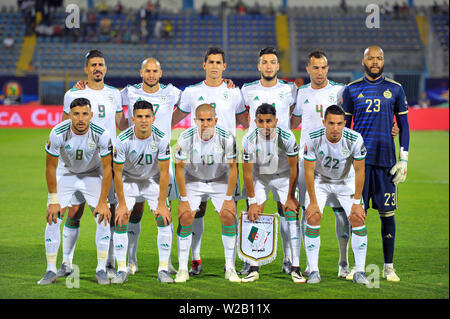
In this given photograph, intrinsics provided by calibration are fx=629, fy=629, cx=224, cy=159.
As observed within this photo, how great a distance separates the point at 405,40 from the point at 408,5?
17.5ft

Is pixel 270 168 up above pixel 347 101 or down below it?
below

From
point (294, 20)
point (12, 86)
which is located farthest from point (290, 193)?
point (294, 20)

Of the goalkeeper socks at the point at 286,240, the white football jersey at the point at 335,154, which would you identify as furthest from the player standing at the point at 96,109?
the white football jersey at the point at 335,154

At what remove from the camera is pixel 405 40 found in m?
26.5

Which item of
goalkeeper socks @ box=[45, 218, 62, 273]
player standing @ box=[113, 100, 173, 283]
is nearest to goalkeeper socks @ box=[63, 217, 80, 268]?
goalkeeper socks @ box=[45, 218, 62, 273]

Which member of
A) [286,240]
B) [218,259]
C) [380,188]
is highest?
[380,188]

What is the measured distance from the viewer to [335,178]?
5762 mm

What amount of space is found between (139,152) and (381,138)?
2280 millimetres

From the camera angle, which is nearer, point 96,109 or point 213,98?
point 96,109

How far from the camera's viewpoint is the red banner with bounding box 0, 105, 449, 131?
2041 centimetres

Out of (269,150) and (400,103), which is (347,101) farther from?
(269,150)

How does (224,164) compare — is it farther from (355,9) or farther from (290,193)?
(355,9)

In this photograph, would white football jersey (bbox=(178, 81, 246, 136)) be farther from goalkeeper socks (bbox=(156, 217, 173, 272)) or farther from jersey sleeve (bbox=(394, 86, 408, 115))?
jersey sleeve (bbox=(394, 86, 408, 115))

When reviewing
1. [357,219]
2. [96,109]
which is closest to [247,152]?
[357,219]
